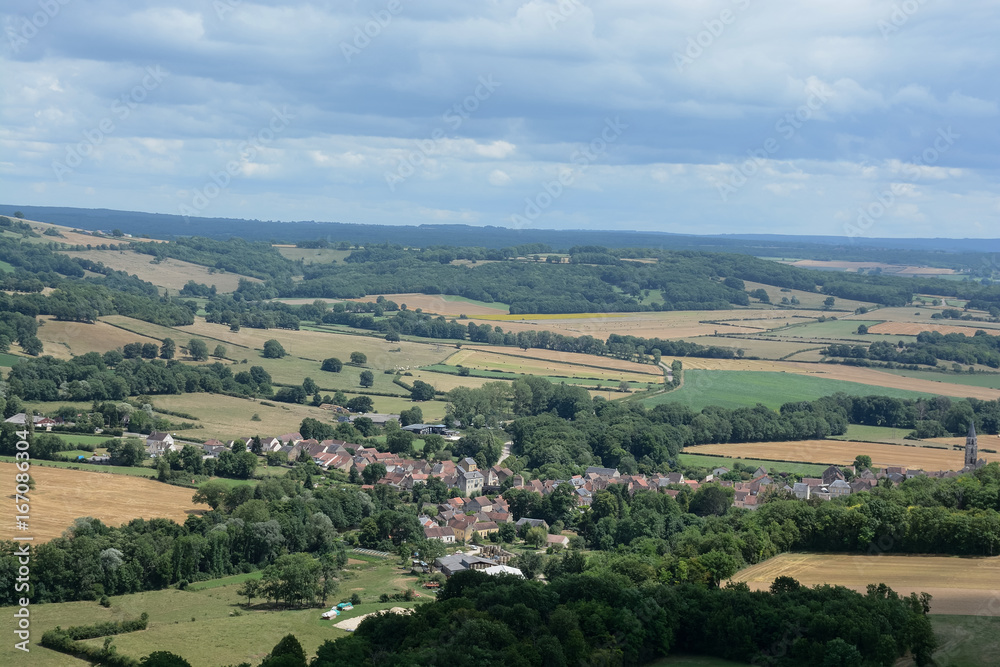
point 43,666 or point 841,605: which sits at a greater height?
point 841,605

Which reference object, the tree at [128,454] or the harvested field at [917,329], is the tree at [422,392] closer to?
the tree at [128,454]

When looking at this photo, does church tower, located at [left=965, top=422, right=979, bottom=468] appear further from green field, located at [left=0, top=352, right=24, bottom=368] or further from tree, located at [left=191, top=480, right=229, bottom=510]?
green field, located at [left=0, top=352, right=24, bottom=368]

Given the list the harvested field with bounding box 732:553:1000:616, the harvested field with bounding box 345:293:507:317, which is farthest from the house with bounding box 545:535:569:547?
the harvested field with bounding box 345:293:507:317

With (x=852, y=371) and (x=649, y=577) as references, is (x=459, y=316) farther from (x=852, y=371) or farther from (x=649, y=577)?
(x=649, y=577)

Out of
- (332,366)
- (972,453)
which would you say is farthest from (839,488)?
(332,366)

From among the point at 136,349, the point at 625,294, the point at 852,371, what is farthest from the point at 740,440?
the point at 625,294

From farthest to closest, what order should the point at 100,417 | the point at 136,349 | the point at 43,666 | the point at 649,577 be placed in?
the point at 136,349 → the point at 100,417 → the point at 649,577 → the point at 43,666
